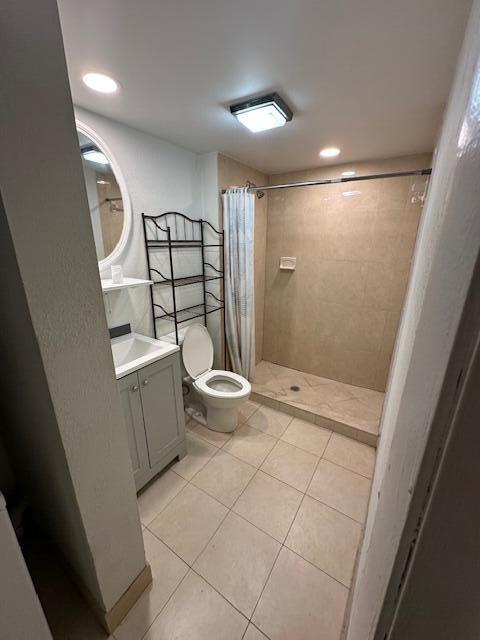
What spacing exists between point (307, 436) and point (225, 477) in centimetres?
75

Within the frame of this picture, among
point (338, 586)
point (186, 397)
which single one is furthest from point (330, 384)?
point (338, 586)

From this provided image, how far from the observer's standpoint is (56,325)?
2.25 feet

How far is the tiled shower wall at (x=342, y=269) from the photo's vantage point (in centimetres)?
216

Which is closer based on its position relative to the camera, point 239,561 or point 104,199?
point 239,561

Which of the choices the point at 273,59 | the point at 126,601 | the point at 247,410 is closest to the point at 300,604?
the point at 126,601

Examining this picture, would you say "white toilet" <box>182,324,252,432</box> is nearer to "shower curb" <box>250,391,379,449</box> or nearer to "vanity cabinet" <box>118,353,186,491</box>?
"vanity cabinet" <box>118,353,186,491</box>

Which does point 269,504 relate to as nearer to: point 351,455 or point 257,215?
point 351,455

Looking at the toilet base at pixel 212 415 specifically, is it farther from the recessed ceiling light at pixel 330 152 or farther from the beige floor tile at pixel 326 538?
the recessed ceiling light at pixel 330 152

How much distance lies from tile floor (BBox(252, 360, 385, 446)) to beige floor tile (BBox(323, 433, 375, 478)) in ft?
0.21

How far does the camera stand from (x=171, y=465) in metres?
1.77

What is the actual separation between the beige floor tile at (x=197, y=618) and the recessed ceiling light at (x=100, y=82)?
236cm

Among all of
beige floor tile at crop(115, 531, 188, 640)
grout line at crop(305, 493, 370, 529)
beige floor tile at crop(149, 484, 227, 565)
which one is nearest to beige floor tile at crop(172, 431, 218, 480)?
beige floor tile at crop(149, 484, 227, 565)

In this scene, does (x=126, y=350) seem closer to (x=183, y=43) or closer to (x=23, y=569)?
(x=23, y=569)

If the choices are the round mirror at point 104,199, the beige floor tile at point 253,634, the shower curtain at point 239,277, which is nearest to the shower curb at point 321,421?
the shower curtain at point 239,277
